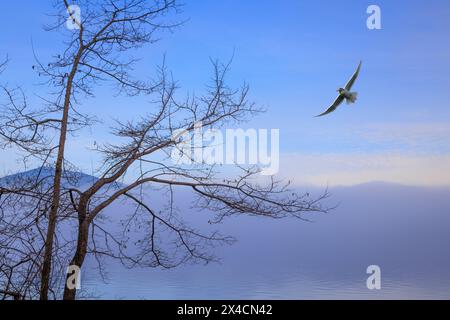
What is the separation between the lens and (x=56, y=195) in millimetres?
6371

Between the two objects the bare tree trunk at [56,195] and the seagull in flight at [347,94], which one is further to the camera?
the seagull in flight at [347,94]

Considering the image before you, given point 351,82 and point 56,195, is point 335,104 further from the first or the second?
point 56,195

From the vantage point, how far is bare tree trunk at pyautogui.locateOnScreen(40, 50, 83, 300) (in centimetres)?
609

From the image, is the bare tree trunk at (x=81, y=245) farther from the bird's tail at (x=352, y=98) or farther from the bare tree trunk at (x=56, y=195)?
the bird's tail at (x=352, y=98)

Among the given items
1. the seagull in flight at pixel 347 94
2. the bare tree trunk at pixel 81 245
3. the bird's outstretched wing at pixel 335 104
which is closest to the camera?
the bird's outstretched wing at pixel 335 104

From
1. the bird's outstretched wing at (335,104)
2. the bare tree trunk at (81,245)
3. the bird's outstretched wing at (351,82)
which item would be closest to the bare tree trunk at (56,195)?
the bare tree trunk at (81,245)

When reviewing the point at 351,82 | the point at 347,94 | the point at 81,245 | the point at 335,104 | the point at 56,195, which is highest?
the point at 351,82

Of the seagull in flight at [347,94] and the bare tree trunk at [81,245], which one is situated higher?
the seagull in flight at [347,94]

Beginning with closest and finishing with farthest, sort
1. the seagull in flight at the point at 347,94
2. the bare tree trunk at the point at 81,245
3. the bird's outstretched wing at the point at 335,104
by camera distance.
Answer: the bird's outstretched wing at the point at 335,104 → the seagull in flight at the point at 347,94 → the bare tree trunk at the point at 81,245

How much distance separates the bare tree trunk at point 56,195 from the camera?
20.0 ft

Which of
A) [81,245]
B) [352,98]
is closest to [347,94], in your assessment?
[352,98]

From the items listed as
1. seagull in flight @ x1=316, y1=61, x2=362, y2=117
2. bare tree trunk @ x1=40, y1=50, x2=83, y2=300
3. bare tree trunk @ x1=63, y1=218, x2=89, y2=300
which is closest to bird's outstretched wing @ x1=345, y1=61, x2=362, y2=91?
seagull in flight @ x1=316, y1=61, x2=362, y2=117
